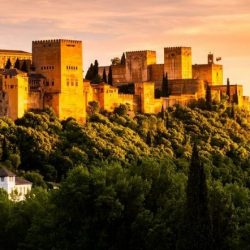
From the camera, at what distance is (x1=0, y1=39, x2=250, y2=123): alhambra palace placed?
316 ft

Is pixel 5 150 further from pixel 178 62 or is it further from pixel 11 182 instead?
pixel 178 62

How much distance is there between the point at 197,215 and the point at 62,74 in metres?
47.2

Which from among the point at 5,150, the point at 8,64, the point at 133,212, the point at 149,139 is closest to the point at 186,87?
the point at 149,139

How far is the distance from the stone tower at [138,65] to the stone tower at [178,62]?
1.98 metres

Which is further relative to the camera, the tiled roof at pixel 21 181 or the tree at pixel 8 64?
the tree at pixel 8 64

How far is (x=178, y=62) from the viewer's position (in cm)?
12731

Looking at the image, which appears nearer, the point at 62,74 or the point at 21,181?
the point at 21,181

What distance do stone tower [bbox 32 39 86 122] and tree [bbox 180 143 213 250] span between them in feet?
145

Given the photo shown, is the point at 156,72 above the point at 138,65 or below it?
below

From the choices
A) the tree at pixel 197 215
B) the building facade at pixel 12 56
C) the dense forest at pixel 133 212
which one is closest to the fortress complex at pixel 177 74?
the building facade at pixel 12 56

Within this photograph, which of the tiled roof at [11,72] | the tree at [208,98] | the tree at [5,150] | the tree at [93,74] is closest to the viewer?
the tree at [5,150]

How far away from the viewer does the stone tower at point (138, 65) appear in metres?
→ 124

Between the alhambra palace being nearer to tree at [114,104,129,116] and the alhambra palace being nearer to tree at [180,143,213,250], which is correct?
tree at [114,104,129,116]

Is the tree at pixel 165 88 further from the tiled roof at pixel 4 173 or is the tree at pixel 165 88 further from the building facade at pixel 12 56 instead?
the tiled roof at pixel 4 173
